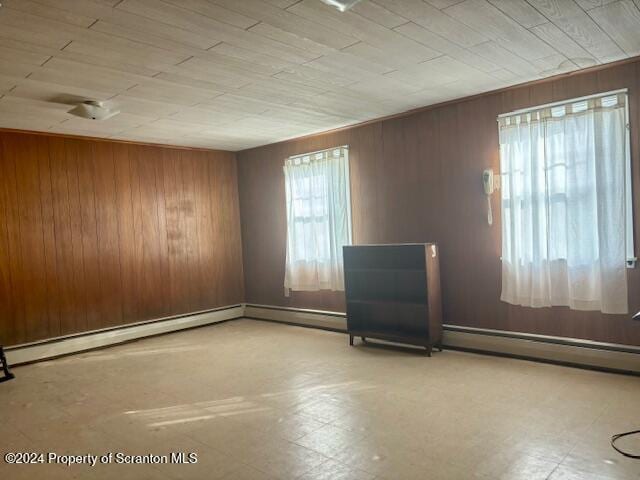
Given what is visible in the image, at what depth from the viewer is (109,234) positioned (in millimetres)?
5523

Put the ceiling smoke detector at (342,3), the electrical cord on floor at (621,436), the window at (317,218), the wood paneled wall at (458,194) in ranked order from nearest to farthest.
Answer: the ceiling smoke detector at (342,3) → the electrical cord on floor at (621,436) → the wood paneled wall at (458,194) → the window at (317,218)

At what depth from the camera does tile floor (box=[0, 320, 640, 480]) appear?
2445 millimetres

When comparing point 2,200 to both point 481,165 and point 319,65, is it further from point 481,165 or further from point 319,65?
point 481,165

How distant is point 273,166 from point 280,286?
1.74 metres

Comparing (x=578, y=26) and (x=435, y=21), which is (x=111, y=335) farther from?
(x=578, y=26)

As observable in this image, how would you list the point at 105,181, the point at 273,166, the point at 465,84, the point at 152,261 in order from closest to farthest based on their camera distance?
the point at 465,84
the point at 105,181
the point at 152,261
the point at 273,166

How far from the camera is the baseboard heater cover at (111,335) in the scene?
4.80 metres

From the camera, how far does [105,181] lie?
549 centimetres

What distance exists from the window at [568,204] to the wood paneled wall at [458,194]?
11 cm

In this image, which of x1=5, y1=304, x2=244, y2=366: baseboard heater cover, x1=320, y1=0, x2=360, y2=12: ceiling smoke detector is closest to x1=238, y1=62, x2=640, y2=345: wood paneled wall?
x1=5, y1=304, x2=244, y2=366: baseboard heater cover

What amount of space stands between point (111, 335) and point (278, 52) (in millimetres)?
4143

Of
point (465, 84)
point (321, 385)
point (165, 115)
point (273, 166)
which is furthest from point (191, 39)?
point (273, 166)

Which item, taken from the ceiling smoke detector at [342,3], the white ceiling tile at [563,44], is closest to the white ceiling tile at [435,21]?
the ceiling smoke detector at [342,3]

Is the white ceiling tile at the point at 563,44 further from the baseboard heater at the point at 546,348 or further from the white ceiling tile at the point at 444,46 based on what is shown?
the baseboard heater at the point at 546,348
